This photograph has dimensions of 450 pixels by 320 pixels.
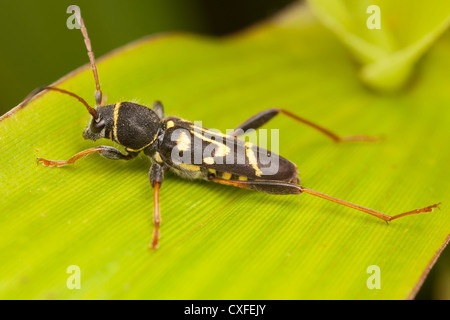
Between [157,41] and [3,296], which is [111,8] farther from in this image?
[3,296]

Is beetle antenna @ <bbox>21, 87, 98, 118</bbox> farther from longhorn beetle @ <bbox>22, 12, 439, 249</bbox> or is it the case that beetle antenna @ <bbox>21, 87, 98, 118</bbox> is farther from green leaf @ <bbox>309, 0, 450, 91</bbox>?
green leaf @ <bbox>309, 0, 450, 91</bbox>

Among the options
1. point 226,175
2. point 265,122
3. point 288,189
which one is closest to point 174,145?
point 226,175

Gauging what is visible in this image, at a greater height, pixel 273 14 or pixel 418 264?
pixel 273 14

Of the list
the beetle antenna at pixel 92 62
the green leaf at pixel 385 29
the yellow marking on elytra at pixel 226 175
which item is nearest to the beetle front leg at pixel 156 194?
the yellow marking on elytra at pixel 226 175

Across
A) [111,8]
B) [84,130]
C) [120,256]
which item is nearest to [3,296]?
[120,256]

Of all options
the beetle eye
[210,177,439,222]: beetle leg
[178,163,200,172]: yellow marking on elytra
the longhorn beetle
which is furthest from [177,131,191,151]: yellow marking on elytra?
the beetle eye

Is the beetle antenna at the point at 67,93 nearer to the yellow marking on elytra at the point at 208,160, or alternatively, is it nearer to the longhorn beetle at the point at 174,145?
the longhorn beetle at the point at 174,145
